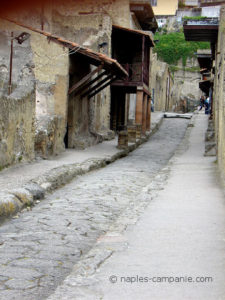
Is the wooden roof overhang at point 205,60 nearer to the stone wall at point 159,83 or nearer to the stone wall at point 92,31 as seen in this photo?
the stone wall at point 159,83

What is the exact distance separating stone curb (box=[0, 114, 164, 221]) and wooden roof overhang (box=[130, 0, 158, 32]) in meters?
12.3

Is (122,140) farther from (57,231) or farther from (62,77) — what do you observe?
(57,231)

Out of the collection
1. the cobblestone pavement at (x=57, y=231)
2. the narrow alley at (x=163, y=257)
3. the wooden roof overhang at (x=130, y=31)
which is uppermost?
the wooden roof overhang at (x=130, y=31)

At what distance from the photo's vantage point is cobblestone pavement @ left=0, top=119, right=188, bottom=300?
3414 mm

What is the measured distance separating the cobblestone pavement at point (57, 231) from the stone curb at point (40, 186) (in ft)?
0.45

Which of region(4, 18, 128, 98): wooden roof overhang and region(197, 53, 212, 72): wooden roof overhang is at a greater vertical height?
region(197, 53, 212, 72): wooden roof overhang

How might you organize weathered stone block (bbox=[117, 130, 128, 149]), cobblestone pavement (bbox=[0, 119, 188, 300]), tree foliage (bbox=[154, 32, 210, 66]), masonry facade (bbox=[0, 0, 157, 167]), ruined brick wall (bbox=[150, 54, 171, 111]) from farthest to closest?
tree foliage (bbox=[154, 32, 210, 66]) < ruined brick wall (bbox=[150, 54, 171, 111]) < weathered stone block (bbox=[117, 130, 128, 149]) < masonry facade (bbox=[0, 0, 157, 167]) < cobblestone pavement (bbox=[0, 119, 188, 300])

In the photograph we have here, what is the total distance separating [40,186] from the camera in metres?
7.16

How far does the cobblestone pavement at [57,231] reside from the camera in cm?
341

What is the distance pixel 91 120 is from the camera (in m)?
16.1

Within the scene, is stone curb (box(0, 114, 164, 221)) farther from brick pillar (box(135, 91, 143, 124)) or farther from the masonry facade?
brick pillar (box(135, 91, 143, 124))

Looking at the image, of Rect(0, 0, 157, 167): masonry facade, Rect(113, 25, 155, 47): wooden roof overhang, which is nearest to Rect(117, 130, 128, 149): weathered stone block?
Rect(0, 0, 157, 167): masonry facade

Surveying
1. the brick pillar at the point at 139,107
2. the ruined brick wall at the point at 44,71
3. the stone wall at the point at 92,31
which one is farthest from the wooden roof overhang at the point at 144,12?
the ruined brick wall at the point at 44,71

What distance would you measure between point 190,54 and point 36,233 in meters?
46.5
